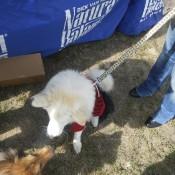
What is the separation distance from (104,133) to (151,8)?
1.36 m

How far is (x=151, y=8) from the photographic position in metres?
4.00

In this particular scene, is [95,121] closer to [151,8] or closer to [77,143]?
[77,143]

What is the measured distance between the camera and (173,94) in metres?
3.20

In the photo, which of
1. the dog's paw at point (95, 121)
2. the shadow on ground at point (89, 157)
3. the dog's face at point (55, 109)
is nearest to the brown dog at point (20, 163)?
the dog's face at point (55, 109)

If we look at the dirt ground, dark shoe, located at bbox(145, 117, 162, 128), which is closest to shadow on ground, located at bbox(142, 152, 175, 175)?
the dirt ground

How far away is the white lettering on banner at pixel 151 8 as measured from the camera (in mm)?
3931

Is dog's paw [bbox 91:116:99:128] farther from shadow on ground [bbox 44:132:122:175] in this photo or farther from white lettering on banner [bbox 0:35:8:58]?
white lettering on banner [bbox 0:35:8:58]

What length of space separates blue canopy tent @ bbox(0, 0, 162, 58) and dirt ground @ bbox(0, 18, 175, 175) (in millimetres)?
294

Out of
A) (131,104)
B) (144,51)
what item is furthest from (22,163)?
(144,51)

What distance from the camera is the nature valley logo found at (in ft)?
11.2

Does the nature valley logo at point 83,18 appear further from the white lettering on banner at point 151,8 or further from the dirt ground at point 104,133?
the white lettering on banner at point 151,8

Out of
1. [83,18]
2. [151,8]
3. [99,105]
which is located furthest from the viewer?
[151,8]

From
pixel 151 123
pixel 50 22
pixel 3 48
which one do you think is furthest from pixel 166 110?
pixel 3 48

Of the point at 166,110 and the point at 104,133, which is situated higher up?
the point at 166,110
